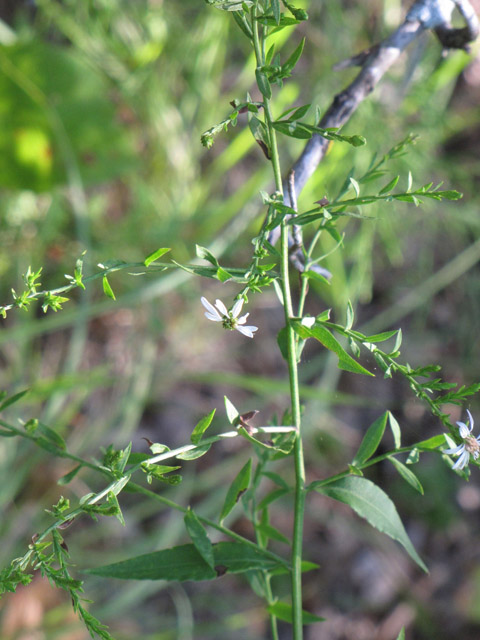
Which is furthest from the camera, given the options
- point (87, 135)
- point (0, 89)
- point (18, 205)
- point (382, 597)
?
point (382, 597)

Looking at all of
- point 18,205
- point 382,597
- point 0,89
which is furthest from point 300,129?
point 382,597

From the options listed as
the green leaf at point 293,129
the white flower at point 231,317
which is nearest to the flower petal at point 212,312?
the white flower at point 231,317

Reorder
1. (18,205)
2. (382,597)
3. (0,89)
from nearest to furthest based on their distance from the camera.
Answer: (0,89) → (18,205) → (382,597)

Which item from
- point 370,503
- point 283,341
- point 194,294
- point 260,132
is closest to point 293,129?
point 260,132

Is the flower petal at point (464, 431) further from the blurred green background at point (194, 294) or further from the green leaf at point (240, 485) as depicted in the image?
the blurred green background at point (194, 294)

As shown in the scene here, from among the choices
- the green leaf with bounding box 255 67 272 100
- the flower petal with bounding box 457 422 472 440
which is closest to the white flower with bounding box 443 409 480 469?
the flower petal with bounding box 457 422 472 440

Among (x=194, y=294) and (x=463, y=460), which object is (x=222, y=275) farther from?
(x=194, y=294)

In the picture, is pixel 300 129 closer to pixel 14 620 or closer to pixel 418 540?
pixel 14 620
